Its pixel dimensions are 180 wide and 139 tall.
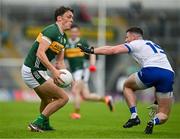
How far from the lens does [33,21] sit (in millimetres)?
39219

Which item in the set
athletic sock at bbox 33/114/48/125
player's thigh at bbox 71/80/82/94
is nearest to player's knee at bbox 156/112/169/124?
athletic sock at bbox 33/114/48/125

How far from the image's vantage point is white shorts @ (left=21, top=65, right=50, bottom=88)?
12.5m

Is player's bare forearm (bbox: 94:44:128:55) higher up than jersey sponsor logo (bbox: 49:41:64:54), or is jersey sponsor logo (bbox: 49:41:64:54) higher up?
jersey sponsor logo (bbox: 49:41:64:54)

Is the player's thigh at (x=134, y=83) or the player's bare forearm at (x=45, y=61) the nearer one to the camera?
the player's bare forearm at (x=45, y=61)

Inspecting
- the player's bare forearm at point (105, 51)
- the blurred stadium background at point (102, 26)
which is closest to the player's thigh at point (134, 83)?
the player's bare forearm at point (105, 51)

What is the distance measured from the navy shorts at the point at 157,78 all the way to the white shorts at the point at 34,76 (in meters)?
1.72

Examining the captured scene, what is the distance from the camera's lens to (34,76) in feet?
41.2

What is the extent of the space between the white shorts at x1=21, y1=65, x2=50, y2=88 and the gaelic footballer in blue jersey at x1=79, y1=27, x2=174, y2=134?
0.87 metres

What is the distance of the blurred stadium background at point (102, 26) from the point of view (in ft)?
123

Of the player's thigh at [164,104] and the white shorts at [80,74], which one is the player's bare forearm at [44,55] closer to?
the player's thigh at [164,104]

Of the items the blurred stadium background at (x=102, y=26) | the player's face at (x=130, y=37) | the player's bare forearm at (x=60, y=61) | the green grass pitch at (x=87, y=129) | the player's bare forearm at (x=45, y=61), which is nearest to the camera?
the green grass pitch at (x=87, y=129)

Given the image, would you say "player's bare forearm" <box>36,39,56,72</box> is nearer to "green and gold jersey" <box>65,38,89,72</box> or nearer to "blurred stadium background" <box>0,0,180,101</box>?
"green and gold jersey" <box>65,38,89,72</box>

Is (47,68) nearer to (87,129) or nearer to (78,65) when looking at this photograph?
(87,129)

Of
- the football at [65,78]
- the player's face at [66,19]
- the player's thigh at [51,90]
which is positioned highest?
the player's face at [66,19]
